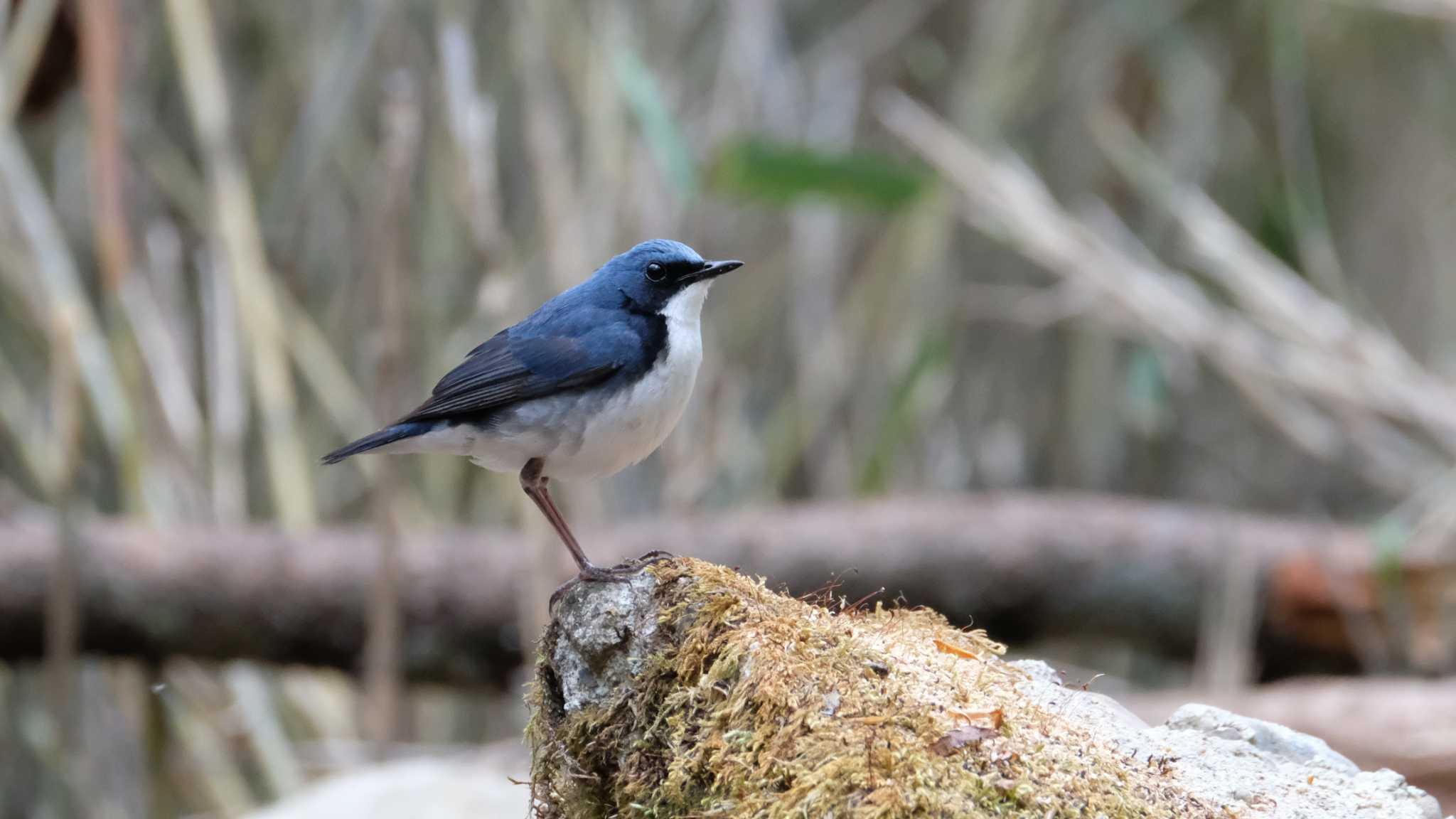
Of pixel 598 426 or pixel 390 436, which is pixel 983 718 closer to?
pixel 598 426

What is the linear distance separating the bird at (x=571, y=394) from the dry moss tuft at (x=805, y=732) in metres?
0.80

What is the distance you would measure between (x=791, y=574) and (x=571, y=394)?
2.55 meters

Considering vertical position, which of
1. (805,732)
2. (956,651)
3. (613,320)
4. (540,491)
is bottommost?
(805,732)

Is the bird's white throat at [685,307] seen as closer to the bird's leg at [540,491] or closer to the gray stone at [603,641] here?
the bird's leg at [540,491]

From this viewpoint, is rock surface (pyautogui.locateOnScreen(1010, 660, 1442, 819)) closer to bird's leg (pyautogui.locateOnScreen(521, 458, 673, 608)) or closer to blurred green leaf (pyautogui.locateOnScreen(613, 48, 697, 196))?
bird's leg (pyautogui.locateOnScreen(521, 458, 673, 608))

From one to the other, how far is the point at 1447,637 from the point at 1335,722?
1.19 m

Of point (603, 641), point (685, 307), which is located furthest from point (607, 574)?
point (685, 307)

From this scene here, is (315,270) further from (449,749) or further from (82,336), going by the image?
(449,749)

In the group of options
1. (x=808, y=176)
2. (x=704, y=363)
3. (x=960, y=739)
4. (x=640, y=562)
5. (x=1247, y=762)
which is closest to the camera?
(x=960, y=739)

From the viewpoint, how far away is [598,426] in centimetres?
287

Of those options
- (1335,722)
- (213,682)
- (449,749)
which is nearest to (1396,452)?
(1335,722)

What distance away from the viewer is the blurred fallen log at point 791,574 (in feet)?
16.2

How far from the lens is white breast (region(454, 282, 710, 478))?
2867 millimetres

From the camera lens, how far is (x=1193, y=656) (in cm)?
584
